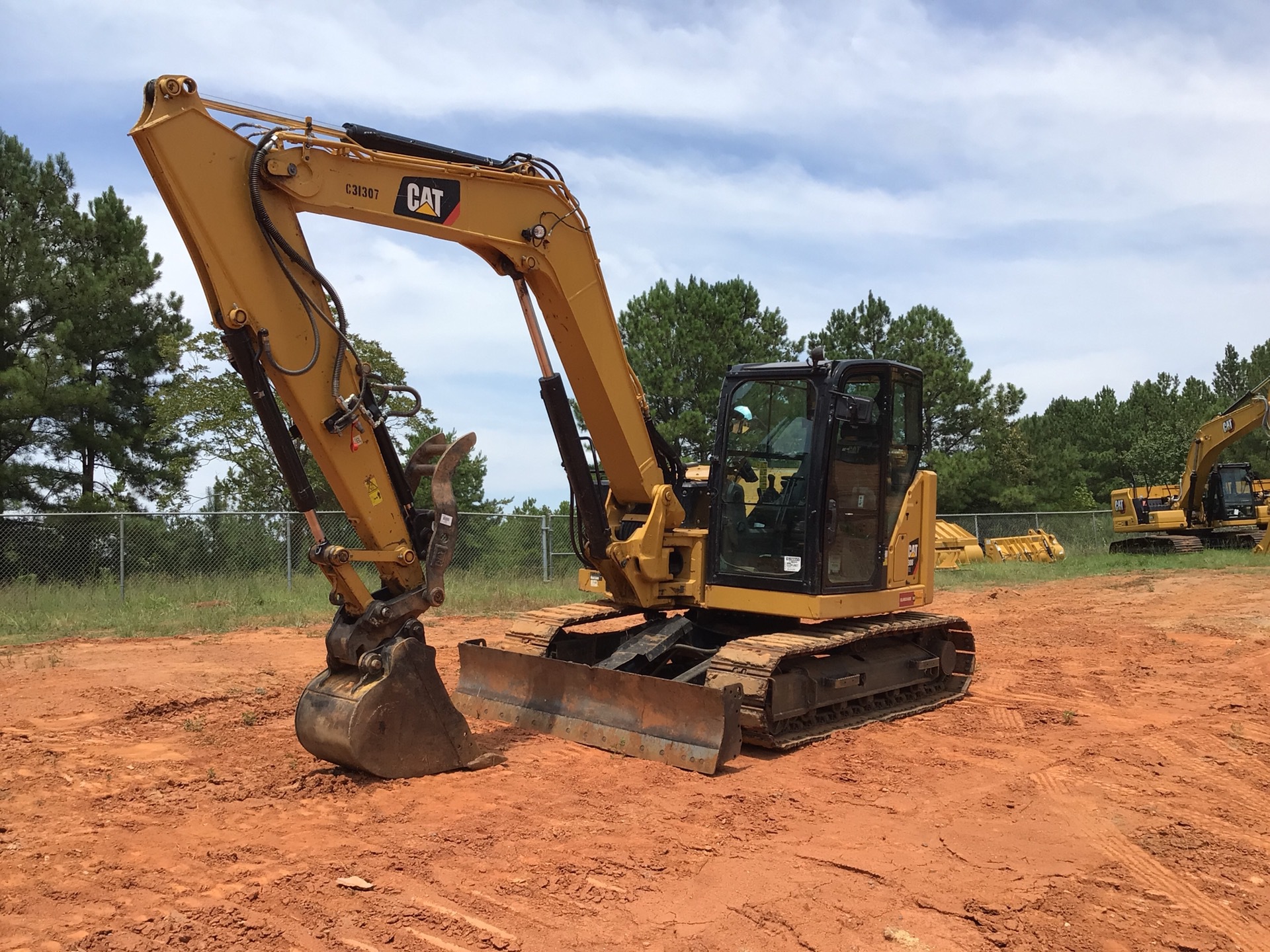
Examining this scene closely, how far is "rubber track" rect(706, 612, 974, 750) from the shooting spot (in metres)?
6.75

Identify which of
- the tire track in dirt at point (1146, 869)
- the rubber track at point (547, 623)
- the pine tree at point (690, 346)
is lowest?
the tire track in dirt at point (1146, 869)

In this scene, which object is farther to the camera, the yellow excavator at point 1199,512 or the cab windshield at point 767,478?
the yellow excavator at point 1199,512

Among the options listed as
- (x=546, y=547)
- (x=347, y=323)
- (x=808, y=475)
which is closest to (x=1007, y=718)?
(x=808, y=475)

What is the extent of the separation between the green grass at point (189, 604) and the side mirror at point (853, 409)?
848 centimetres

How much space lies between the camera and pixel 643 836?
16.7 ft

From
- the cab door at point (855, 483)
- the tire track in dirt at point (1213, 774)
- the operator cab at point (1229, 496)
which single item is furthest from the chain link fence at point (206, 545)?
the operator cab at point (1229, 496)

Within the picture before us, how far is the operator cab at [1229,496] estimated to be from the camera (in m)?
25.6

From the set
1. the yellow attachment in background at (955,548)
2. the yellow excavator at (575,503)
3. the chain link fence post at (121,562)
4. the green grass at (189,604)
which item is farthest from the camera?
the yellow attachment in background at (955,548)

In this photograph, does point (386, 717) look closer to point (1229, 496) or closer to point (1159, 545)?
point (1159, 545)

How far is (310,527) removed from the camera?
18.7ft

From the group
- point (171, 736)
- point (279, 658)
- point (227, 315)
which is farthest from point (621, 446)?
point (279, 658)

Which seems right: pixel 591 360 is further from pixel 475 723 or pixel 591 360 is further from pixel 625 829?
pixel 625 829

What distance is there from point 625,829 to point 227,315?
3352 millimetres

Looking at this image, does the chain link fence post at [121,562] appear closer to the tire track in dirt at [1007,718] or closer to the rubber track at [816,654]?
the rubber track at [816,654]
